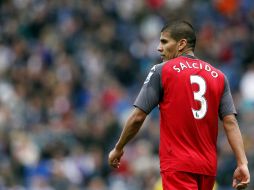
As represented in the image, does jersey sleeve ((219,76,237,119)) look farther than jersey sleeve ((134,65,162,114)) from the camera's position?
Yes

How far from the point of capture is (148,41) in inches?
822

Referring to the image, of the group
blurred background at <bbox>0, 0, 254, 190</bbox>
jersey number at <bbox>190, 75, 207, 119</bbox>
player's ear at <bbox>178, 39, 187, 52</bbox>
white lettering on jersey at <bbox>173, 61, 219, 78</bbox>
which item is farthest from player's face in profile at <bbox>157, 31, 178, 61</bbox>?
blurred background at <bbox>0, 0, 254, 190</bbox>

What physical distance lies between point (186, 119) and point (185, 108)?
0.29 feet

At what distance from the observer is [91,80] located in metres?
19.9

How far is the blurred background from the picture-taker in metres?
16.2

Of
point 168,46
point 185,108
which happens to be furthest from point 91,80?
point 185,108

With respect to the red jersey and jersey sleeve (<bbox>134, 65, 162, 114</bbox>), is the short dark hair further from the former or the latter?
jersey sleeve (<bbox>134, 65, 162, 114</bbox>)

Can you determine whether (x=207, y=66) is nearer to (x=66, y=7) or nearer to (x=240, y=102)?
(x=240, y=102)

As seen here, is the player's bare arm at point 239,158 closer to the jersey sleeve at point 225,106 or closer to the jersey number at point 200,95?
the jersey sleeve at point 225,106

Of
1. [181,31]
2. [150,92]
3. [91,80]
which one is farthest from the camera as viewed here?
[91,80]

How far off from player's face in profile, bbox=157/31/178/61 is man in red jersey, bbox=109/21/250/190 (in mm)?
42

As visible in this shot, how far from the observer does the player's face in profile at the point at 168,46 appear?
8297mm

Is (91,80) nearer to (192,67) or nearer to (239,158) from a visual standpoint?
(192,67)

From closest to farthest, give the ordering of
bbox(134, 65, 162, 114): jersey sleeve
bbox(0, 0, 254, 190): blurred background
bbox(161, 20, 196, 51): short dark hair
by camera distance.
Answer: bbox(134, 65, 162, 114): jersey sleeve, bbox(161, 20, 196, 51): short dark hair, bbox(0, 0, 254, 190): blurred background
